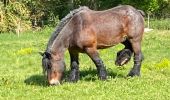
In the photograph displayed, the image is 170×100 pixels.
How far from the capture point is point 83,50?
451 inches

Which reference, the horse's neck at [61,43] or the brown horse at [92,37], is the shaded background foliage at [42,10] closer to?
the brown horse at [92,37]

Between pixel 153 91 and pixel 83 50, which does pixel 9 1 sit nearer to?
pixel 83 50

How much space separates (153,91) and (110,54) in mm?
7485

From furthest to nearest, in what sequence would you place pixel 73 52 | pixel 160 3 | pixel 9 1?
pixel 160 3
pixel 9 1
pixel 73 52

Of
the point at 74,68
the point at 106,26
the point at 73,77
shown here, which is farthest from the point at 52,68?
the point at 106,26

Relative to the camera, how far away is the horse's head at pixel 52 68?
11.0 metres

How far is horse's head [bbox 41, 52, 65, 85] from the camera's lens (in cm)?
1098

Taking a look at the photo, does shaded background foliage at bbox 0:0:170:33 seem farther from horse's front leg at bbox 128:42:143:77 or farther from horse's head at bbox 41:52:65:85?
horse's head at bbox 41:52:65:85

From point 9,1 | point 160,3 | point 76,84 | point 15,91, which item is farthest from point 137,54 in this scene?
point 160,3

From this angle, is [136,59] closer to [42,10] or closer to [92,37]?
[92,37]

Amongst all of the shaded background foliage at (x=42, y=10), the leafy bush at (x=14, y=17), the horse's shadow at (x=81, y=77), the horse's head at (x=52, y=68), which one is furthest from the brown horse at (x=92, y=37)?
the leafy bush at (x=14, y=17)

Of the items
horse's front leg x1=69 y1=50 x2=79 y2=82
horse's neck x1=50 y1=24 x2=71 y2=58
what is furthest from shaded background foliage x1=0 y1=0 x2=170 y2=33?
horse's neck x1=50 y1=24 x2=71 y2=58

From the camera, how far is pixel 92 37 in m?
11.4

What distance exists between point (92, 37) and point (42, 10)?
86.1 ft
